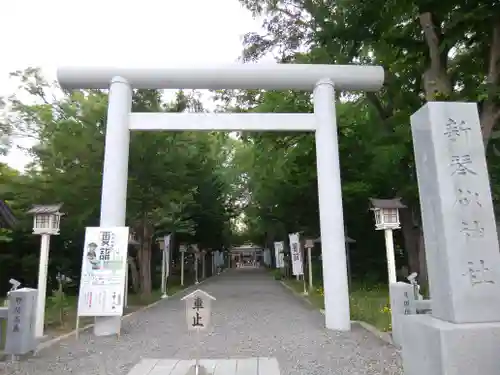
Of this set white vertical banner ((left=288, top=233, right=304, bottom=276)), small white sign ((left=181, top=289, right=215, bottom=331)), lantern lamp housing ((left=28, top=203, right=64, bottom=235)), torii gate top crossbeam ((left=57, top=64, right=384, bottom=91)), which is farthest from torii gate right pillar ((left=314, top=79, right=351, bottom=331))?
white vertical banner ((left=288, top=233, right=304, bottom=276))

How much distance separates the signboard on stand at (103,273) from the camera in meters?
7.91

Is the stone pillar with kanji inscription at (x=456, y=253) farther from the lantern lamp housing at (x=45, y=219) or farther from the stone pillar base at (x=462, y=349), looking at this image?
the lantern lamp housing at (x=45, y=219)

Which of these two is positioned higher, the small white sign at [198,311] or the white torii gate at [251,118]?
the white torii gate at [251,118]

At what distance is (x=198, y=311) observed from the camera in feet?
17.3

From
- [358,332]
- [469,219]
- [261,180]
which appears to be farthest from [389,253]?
[261,180]

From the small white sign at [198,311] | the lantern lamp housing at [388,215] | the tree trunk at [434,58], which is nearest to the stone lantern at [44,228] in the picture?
the small white sign at [198,311]

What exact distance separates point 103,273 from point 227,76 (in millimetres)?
5099

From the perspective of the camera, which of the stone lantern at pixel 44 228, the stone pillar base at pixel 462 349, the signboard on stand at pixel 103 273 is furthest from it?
the stone lantern at pixel 44 228

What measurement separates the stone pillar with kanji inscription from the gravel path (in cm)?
206

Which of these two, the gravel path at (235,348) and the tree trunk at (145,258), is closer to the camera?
the gravel path at (235,348)

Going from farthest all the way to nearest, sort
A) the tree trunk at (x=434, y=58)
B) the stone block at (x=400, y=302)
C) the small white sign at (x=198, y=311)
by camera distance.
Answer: the tree trunk at (x=434, y=58) < the stone block at (x=400, y=302) < the small white sign at (x=198, y=311)

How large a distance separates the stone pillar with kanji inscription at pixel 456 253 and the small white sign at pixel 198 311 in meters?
2.45

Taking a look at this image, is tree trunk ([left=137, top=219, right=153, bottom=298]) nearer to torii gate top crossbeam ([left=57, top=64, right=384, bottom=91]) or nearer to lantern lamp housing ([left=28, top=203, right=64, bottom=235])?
lantern lamp housing ([left=28, top=203, right=64, bottom=235])

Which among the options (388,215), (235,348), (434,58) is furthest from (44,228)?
(434,58)
